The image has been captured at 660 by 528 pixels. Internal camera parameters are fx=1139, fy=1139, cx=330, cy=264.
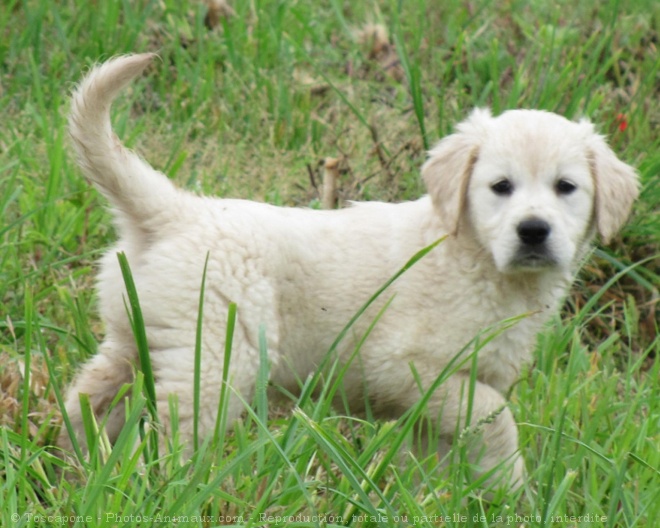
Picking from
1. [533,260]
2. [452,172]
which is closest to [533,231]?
[533,260]

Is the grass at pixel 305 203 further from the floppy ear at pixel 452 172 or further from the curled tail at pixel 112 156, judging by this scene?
the floppy ear at pixel 452 172

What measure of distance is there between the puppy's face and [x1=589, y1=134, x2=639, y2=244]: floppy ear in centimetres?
3

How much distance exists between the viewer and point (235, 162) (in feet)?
16.0

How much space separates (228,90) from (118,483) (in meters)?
3.22

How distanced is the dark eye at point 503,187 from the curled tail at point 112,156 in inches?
36.9

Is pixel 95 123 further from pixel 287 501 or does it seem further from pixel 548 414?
pixel 548 414

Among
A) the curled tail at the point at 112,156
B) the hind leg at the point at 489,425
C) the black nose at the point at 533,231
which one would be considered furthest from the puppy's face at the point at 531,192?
the curled tail at the point at 112,156

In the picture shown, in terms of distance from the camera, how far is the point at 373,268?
11.1 ft

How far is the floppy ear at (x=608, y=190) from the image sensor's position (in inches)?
135

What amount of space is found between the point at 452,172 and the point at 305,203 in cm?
140

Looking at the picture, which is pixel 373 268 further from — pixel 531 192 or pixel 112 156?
pixel 112 156

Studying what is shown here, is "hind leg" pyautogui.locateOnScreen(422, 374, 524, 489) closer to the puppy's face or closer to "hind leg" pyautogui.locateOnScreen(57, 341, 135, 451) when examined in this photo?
the puppy's face

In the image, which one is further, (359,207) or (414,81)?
(414,81)

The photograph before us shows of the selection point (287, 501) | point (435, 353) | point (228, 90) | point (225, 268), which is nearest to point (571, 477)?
point (287, 501)
